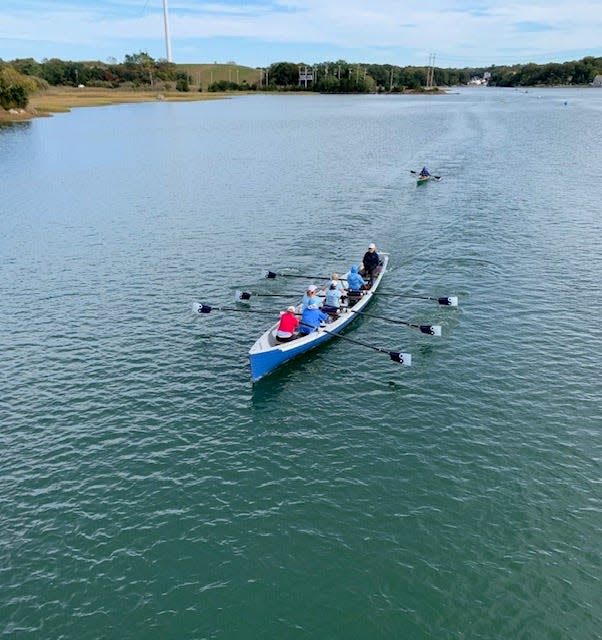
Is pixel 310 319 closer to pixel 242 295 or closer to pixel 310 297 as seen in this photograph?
pixel 310 297

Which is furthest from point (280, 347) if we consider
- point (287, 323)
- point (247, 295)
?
point (247, 295)

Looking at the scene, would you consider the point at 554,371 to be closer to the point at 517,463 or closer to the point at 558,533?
the point at 517,463

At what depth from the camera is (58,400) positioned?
26.1 meters

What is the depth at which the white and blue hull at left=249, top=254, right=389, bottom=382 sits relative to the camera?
27375mm

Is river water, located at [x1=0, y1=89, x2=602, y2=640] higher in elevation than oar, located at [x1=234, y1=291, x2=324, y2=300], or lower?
lower

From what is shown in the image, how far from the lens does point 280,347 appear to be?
28.1m

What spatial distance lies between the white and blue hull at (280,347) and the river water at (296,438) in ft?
2.47

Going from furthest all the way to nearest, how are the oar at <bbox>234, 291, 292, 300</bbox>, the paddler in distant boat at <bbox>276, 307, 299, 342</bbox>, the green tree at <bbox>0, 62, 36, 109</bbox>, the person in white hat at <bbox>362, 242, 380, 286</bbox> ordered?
the green tree at <bbox>0, 62, 36, 109</bbox> < the person in white hat at <bbox>362, 242, 380, 286</bbox> < the oar at <bbox>234, 291, 292, 300</bbox> < the paddler in distant boat at <bbox>276, 307, 299, 342</bbox>

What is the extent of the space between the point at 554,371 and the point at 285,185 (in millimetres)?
50077

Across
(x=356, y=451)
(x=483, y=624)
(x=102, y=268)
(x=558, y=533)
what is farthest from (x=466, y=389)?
(x=102, y=268)

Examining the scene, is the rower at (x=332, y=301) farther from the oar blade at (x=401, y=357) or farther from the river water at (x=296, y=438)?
the oar blade at (x=401, y=357)

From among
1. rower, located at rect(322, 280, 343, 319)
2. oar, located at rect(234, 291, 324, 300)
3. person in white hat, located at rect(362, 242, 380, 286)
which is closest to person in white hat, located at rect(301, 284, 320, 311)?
rower, located at rect(322, 280, 343, 319)

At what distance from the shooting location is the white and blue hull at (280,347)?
27.4 metres

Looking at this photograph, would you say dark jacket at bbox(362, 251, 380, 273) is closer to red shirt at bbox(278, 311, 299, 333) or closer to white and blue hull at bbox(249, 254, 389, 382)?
white and blue hull at bbox(249, 254, 389, 382)
